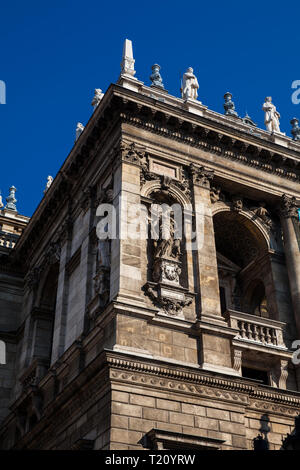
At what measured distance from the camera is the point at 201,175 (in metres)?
25.8

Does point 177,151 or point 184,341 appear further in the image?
point 177,151

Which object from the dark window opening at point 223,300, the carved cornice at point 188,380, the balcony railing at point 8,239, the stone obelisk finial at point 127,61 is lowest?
the carved cornice at point 188,380

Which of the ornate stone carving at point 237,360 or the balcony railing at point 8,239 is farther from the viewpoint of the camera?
the balcony railing at point 8,239

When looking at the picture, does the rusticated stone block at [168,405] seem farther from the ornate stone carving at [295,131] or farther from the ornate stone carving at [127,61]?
the ornate stone carving at [295,131]

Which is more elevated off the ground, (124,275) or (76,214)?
(76,214)

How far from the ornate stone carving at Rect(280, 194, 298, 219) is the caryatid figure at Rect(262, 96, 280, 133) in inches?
161

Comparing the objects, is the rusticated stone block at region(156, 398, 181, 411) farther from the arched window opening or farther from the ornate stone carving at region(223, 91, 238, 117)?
the ornate stone carving at region(223, 91, 238, 117)

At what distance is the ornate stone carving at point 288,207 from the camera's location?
27.1m

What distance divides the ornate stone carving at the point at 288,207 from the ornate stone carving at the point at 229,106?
224 inches

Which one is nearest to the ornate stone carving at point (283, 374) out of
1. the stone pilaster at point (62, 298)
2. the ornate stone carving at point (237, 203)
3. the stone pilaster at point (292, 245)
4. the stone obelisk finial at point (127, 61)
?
the stone pilaster at point (292, 245)

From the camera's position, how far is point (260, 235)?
88.7ft

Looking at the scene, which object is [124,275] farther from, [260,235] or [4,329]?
[4,329]
